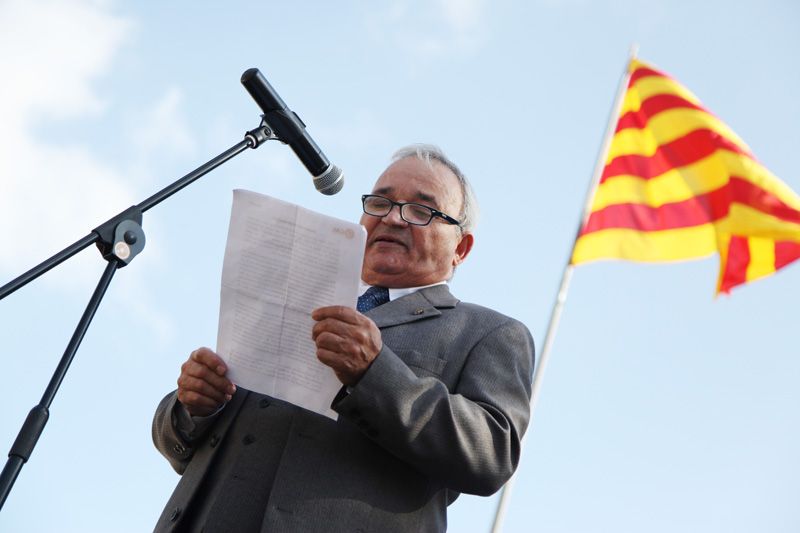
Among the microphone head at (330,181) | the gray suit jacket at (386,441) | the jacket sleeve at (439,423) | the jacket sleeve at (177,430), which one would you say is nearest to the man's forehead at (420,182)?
the microphone head at (330,181)

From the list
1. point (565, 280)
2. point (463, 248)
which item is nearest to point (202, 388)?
point (463, 248)

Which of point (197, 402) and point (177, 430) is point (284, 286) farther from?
point (177, 430)

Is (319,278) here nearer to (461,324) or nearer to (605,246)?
(461,324)

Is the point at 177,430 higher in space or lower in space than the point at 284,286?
lower

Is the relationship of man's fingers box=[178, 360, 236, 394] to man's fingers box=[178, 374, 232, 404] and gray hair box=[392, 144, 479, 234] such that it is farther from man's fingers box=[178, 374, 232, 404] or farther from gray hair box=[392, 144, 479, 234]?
gray hair box=[392, 144, 479, 234]

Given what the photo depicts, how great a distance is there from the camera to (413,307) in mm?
3027

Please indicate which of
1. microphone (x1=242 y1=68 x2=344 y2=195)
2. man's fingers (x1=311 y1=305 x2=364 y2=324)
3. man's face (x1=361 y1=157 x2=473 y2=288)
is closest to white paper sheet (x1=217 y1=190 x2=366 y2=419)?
man's fingers (x1=311 y1=305 x2=364 y2=324)

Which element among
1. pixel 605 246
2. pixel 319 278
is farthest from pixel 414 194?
pixel 605 246

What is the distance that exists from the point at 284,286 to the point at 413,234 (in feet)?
3.24

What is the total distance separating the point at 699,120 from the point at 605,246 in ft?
4.34

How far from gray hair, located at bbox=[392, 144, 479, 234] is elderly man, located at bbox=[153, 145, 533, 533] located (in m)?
0.57

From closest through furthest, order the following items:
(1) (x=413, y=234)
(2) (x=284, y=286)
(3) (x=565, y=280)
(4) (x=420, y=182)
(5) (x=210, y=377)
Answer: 1. (2) (x=284, y=286)
2. (5) (x=210, y=377)
3. (1) (x=413, y=234)
4. (4) (x=420, y=182)
5. (3) (x=565, y=280)

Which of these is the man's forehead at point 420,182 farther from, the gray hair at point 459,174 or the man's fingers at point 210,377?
the man's fingers at point 210,377

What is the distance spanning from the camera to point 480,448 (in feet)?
8.11
